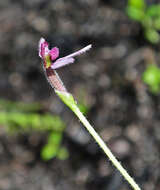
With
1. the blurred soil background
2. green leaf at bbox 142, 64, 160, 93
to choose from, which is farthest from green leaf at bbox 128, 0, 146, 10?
green leaf at bbox 142, 64, 160, 93

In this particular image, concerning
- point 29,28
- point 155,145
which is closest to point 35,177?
point 155,145

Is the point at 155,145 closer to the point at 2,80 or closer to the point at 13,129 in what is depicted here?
the point at 13,129

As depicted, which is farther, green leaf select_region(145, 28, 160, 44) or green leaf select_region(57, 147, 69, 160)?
green leaf select_region(145, 28, 160, 44)

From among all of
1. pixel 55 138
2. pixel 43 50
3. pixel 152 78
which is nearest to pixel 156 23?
pixel 152 78

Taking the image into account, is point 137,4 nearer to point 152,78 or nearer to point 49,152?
point 152,78

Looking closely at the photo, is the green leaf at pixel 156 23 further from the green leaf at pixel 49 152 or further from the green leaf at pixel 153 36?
the green leaf at pixel 49 152

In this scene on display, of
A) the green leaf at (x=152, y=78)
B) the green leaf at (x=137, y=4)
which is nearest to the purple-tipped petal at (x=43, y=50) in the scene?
the green leaf at (x=152, y=78)

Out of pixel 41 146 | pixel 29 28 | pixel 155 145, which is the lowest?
pixel 155 145

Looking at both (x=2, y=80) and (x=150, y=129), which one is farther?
→ (x=2, y=80)

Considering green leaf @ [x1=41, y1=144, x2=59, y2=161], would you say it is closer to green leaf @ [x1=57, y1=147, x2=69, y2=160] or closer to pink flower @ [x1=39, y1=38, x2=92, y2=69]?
green leaf @ [x1=57, y1=147, x2=69, y2=160]
